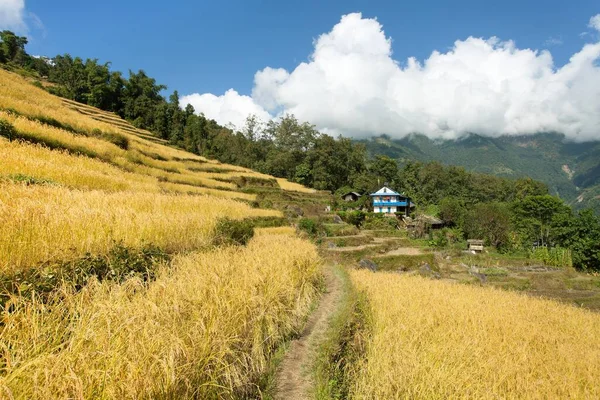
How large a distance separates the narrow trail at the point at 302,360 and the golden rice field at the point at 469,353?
0.73m

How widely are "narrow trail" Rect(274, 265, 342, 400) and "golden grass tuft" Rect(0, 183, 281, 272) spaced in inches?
128

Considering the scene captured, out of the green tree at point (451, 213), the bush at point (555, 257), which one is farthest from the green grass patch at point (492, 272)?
the green tree at point (451, 213)

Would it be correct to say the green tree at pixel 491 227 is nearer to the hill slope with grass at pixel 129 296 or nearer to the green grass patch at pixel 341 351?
the hill slope with grass at pixel 129 296

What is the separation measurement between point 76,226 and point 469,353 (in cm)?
706

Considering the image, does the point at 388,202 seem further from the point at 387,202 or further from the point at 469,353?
the point at 469,353

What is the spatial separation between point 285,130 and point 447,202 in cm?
3584

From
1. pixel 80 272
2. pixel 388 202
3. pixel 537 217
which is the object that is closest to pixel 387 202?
pixel 388 202

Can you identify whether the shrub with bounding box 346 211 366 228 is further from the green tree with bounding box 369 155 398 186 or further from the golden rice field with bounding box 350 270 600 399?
the green tree with bounding box 369 155 398 186

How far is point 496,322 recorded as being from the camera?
8.06 metres

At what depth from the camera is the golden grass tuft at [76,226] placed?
390cm

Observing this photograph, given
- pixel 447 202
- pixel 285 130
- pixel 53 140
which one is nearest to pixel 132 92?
pixel 285 130

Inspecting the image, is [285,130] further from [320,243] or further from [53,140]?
[53,140]

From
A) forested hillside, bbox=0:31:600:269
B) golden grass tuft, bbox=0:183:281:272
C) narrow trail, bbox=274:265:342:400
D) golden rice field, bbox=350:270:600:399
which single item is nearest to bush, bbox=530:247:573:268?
forested hillside, bbox=0:31:600:269

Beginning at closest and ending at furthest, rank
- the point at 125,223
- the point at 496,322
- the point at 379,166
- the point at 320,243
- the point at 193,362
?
1. the point at 193,362
2. the point at 125,223
3. the point at 496,322
4. the point at 320,243
5. the point at 379,166
